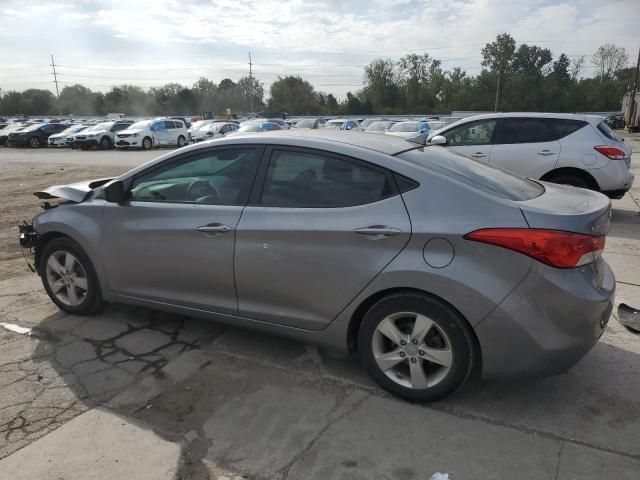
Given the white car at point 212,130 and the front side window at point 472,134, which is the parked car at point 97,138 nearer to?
the white car at point 212,130

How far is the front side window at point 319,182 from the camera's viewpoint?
3.12 meters

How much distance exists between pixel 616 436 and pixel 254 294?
2.24 m

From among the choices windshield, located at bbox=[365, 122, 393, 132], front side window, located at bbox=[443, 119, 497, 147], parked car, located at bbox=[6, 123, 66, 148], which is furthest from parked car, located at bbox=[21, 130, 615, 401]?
parked car, located at bbox=[6, 123, 66, 148]

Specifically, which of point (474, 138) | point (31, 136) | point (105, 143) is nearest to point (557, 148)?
point (474, 138)

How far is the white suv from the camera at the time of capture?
793cm

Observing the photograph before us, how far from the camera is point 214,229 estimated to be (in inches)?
138

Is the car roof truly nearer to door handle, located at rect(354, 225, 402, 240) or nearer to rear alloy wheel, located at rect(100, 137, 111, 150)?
door handle, located at rect(354, 225, 402, 240)

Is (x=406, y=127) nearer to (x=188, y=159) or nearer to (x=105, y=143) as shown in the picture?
(x=188, y=159)

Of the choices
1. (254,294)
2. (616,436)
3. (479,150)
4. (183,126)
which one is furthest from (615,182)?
(183,126)

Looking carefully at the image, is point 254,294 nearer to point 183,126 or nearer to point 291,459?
point 291,459

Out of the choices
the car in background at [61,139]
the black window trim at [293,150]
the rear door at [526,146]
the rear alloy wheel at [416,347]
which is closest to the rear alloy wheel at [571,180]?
the rear door at [526,146]

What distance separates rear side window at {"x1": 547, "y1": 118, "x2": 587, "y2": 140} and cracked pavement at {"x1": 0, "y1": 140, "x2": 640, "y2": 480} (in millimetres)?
4949

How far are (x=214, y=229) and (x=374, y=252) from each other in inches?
45.4

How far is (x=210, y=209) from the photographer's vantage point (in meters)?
3.59
